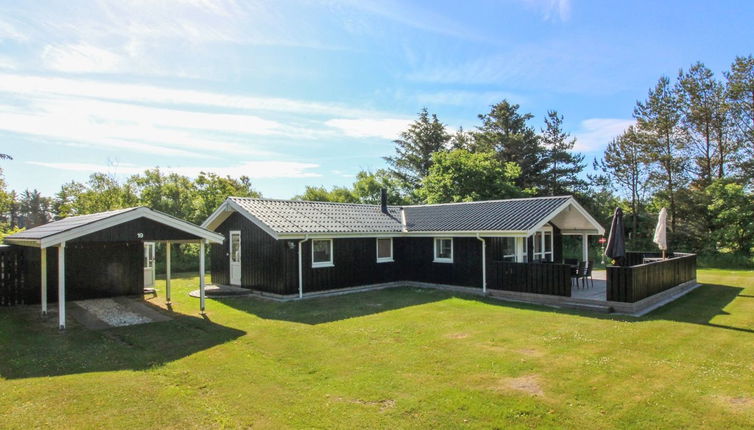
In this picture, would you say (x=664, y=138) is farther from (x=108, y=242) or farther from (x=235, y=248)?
(x=108, y=242)

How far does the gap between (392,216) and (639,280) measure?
9.81 metres

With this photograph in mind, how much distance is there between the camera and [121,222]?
10.2 meters

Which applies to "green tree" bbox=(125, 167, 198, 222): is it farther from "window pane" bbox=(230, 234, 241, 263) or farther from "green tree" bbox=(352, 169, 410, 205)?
"green tree" bbox=(352, 169, 410, 205)

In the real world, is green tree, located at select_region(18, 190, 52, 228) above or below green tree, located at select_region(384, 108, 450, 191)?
below

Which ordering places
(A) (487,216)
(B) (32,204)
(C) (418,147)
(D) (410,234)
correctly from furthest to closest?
(B) (32,204) → (C) (418,147) → (D) (410,234) → (A) (487,216)

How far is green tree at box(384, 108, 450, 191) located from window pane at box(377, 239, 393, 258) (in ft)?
85.7

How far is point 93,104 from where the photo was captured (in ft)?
49.5

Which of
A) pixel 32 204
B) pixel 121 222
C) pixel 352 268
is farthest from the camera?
pixel 32 204

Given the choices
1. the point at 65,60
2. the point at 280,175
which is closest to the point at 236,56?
the point at 65,60

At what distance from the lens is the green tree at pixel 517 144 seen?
35.3 meters

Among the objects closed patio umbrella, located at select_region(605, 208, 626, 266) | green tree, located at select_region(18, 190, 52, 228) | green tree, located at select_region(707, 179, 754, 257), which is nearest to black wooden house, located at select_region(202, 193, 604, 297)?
closed patio umbrella, located at select_region(605, 208, 626, 266)

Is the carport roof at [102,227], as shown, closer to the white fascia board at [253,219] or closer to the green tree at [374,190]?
the white fascia board at [253,219]

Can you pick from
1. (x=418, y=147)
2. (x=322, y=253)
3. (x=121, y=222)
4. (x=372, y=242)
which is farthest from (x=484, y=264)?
(x=418, y=147)

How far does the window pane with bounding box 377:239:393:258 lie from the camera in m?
16.2
